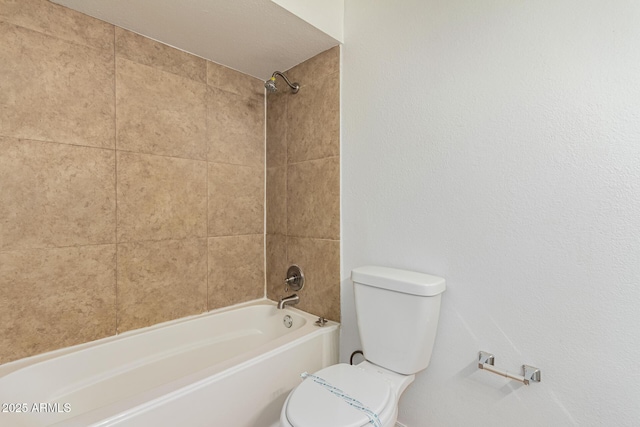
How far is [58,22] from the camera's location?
143cm

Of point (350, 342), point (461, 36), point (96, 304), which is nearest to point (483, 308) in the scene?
point (350, 342)

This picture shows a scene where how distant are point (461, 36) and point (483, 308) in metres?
1.13

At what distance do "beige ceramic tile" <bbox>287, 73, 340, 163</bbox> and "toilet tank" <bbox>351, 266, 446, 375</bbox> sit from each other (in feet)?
2.58

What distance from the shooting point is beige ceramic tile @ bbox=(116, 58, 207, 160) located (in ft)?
5.31

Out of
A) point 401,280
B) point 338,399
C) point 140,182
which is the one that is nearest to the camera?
point 338,399

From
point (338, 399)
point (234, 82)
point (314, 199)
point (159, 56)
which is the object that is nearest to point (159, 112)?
point (159, 56)

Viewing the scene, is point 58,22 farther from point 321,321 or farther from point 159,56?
point 321,321

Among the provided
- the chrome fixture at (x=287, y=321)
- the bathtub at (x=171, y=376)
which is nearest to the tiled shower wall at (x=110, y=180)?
the bathtub at (x=171, y=376)

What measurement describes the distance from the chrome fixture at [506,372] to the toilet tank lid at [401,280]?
0.30 metres

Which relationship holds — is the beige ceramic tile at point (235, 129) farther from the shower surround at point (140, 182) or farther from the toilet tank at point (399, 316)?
the toilet tank at point (399, 316)

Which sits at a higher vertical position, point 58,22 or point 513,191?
point 58,22

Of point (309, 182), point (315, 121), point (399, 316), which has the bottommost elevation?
point (399, 316)

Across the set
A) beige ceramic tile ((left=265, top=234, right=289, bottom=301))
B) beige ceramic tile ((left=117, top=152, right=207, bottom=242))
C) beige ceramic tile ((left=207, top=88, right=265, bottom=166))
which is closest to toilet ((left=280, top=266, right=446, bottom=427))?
beige ceramic tile ((left=265, top=234, right=289, bottom=301))

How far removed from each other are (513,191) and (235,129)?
1649 mm
